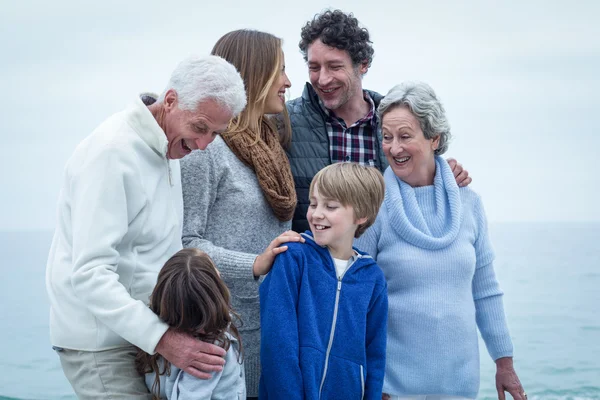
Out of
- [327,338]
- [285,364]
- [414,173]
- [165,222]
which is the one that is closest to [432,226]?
[414,173]

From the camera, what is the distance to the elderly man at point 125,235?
91.0 inches

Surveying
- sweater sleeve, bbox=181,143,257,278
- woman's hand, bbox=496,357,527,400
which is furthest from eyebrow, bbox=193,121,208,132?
woman's hand, bbox=496,357,527,400

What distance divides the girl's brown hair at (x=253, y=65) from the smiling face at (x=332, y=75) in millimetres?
449

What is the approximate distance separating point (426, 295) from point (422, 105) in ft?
2.52

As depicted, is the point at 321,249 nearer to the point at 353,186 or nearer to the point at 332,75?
the point at 353,186

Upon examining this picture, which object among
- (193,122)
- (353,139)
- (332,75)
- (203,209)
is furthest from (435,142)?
(193,122)

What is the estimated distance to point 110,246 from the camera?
2314mm

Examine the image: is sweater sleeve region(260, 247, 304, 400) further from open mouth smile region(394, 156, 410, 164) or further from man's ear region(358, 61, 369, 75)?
man's ear region(358, 61, 369, 75)

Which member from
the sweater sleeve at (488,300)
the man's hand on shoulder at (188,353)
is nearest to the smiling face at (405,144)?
the sweater sleeve at (488,300)

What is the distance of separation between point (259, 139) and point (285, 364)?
94 centimetres

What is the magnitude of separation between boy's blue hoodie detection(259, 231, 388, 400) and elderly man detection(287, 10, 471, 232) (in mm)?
Answer: 776

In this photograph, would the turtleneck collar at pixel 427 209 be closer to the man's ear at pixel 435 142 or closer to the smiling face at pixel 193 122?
the man's ear at pixel 435 142

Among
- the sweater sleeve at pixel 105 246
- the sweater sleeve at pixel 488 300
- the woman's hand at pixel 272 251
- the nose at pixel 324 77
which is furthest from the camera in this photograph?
the nose at pixel 324 77

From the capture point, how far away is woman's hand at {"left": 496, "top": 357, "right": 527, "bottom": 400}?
3.27 metres
